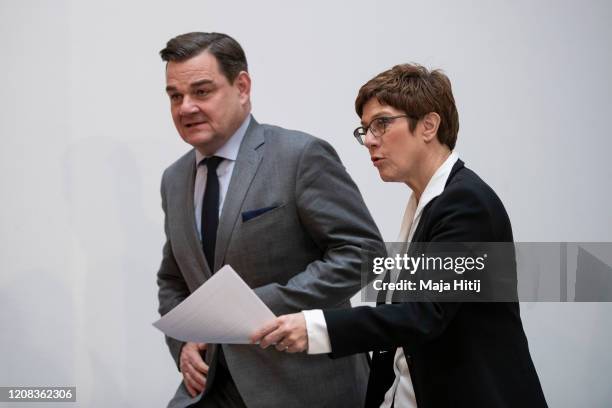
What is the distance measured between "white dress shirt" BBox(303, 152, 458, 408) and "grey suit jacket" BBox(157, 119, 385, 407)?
285 millimetres

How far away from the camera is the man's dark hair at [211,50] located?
8.90ft

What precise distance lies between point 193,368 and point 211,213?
47 centimetres

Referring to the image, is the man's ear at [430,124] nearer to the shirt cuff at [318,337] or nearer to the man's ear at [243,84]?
the shirt cuff at [318,337]

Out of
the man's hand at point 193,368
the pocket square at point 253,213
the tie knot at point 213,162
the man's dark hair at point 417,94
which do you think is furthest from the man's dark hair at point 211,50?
the man's hand at point 193,368

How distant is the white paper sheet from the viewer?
2211mm

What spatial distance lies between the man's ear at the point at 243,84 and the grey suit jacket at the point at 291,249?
15 centimetres

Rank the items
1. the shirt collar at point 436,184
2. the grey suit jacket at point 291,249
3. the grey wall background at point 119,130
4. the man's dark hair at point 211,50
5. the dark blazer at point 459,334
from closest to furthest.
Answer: the dark blazer at point 459,334 < the shirt collar at point 436,184 < the grey suit jacket at point 291,249 < the man's dark hair at point 211,50 < the grey wall background at point 119,130

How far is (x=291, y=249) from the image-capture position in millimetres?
2678

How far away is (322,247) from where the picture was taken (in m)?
2.70

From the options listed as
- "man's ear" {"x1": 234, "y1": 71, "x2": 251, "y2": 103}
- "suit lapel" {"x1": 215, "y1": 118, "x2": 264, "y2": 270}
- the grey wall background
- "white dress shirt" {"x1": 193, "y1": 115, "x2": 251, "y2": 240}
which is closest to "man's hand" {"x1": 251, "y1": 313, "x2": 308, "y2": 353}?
"suit lapel" {"x1": 215, "y1": 118, "x2": 264, "y2": 270}

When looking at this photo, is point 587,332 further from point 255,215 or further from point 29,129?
point 29,129

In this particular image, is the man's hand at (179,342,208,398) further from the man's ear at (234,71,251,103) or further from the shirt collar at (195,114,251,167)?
the man's ear at (234,71,251,103)

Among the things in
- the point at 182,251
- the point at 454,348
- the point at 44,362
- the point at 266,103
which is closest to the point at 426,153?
the point at 454,348

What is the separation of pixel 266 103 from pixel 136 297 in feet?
3.20
